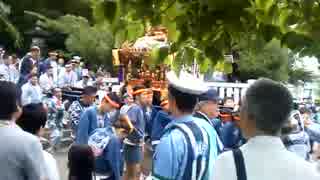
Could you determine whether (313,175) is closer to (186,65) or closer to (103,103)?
(186,65)

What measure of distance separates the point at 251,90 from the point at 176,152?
137 centimetres

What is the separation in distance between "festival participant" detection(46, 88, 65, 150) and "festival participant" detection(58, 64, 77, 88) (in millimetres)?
2293

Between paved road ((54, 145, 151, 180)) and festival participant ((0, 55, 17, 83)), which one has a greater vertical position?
festival participant ((0, 55, 17, 83))

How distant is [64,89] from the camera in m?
20.7

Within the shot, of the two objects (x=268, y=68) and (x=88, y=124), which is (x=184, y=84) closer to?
(x=88, y=124)

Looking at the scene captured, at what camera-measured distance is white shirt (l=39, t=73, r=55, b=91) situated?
19.6 m

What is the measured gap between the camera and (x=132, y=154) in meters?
11.7

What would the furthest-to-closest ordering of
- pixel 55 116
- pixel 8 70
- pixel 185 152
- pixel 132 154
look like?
pixel 8 70 < pixel 55 116 < pixel 132 154 < pixel 185 152

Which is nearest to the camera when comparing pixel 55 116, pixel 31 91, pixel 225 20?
pixel 225 20

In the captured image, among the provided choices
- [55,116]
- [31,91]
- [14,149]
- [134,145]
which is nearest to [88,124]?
[134,145]

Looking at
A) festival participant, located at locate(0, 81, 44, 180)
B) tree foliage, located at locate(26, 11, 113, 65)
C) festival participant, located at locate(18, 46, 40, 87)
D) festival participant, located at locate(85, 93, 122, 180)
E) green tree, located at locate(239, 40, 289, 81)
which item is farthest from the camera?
tree foliage, located at locate(26, 11, 113, 65)

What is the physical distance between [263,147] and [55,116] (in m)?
14.7

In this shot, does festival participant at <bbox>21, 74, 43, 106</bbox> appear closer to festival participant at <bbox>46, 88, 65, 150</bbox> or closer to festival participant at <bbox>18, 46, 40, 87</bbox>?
festival participant at <bbox>46, 88, 65, 150</bbox>

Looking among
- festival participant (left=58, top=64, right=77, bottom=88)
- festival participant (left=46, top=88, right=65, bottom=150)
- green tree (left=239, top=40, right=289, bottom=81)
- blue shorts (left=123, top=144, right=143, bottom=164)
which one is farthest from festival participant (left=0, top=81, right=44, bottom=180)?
green tree (left=239, top=40, right=289, bottom=81)
